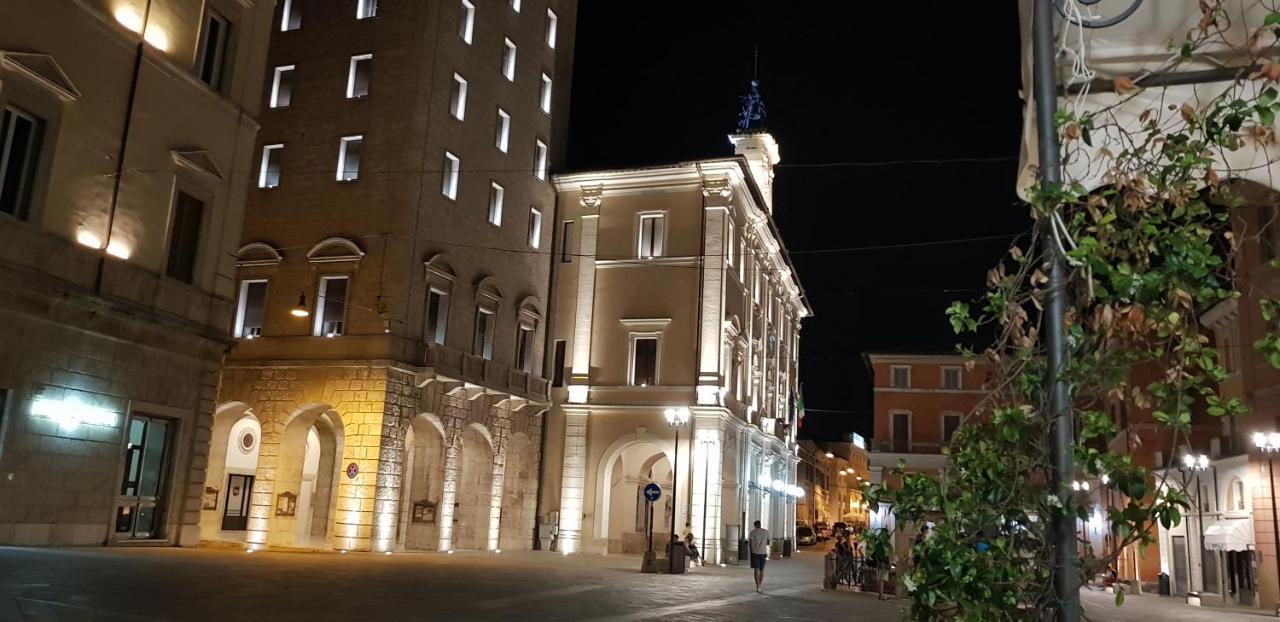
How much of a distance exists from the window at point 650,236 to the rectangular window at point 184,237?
1880cm

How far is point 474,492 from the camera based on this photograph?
109 feet

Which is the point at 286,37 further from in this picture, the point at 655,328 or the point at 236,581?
the point at 236,581

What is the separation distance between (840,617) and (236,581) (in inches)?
401

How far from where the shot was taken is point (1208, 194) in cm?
347

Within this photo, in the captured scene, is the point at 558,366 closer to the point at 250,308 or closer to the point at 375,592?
the point at 250,308

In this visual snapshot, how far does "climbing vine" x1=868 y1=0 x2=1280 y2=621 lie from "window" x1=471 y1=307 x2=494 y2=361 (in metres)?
30.3

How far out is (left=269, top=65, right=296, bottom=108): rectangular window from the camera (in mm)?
32156

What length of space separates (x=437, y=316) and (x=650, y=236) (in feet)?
33.8

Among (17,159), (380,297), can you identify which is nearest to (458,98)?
(380,297)

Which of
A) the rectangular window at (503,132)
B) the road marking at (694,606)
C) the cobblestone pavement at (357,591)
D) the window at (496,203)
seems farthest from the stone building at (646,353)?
the road marking at (694,606)

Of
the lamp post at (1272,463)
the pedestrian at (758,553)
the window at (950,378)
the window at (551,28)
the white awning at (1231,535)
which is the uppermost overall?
the window at (551,28)

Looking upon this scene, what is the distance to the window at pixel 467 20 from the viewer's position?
3269 centimetres

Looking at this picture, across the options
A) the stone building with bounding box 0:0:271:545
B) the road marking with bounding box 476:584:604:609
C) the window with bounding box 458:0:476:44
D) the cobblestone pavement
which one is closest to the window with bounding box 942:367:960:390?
the cobblestone pavement

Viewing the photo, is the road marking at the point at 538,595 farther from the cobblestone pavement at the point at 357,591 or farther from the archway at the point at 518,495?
the archway at the point at 518,495
